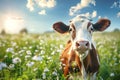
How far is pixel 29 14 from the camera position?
→ 4.38 m

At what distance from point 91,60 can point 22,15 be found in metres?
0.83

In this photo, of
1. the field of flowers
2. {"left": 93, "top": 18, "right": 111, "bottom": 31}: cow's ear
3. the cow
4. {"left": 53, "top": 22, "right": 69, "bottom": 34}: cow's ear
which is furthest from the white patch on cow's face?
the field of flowers

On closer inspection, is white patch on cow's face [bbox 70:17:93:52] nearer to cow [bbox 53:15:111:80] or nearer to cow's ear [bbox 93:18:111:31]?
cow [bbox 53:15:111:80]

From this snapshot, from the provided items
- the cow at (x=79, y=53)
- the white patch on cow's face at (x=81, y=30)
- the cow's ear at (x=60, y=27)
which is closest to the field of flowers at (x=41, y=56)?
the cow at (x=79, y=53)

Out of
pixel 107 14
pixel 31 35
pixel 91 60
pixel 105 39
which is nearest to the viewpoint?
pixel 91 60

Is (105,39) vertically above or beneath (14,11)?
beneath

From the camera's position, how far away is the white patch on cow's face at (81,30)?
3.92m

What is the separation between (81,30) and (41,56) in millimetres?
613

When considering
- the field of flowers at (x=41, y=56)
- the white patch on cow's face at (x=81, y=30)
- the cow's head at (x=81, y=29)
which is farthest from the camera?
the field of flowers at (x=41, y=56)

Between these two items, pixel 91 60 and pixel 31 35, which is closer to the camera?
pixel 91 60

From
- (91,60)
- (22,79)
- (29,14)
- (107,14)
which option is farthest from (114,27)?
(22,79)

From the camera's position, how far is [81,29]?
402 cm

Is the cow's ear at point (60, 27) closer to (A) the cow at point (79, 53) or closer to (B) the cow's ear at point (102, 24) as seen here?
(A) the cow at point (79, 53)

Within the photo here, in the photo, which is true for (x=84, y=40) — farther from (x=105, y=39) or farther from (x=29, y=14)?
(x=105, y=39)
